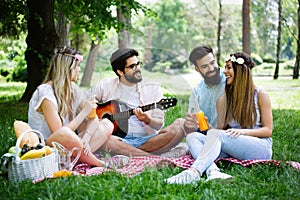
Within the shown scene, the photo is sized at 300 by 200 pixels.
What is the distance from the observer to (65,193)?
8.64 ft

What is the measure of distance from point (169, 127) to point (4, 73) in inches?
718

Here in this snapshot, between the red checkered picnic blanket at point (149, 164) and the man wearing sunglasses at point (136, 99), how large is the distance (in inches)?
6.8

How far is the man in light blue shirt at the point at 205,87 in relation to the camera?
8.50 ft

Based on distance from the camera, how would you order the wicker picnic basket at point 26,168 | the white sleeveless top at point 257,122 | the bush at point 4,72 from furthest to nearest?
1. the bush at point 4,72
2. the white sleeveless top at point 257,122
3. the wicker picnic basket at point 26,168

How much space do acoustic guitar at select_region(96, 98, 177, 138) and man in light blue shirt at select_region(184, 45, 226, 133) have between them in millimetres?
141

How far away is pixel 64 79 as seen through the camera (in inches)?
129

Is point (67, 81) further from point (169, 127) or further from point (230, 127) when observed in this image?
point (230, 127)

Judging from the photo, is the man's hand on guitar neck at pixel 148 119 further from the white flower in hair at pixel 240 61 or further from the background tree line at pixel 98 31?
the white flower in hair at pixel 240 61

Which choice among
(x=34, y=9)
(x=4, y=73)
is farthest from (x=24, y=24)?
(x=4, y=73)

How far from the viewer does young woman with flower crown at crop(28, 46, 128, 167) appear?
3146mm

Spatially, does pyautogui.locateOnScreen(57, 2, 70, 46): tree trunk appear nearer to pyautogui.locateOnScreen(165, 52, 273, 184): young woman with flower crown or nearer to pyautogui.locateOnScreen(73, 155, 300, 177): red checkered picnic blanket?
pyautogui.locateOnScreen(73, 155, 300, 177): red checkered picnic blanket

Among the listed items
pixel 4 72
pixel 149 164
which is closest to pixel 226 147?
pixel 149 164

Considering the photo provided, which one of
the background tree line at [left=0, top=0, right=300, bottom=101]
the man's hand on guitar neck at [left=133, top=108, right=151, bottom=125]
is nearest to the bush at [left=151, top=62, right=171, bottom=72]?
the background tree line at [left=0, top=0, right=300, bottom=101]

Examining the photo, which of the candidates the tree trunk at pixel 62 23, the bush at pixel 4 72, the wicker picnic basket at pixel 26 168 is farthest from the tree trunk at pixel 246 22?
the bush at pixel 4 72
